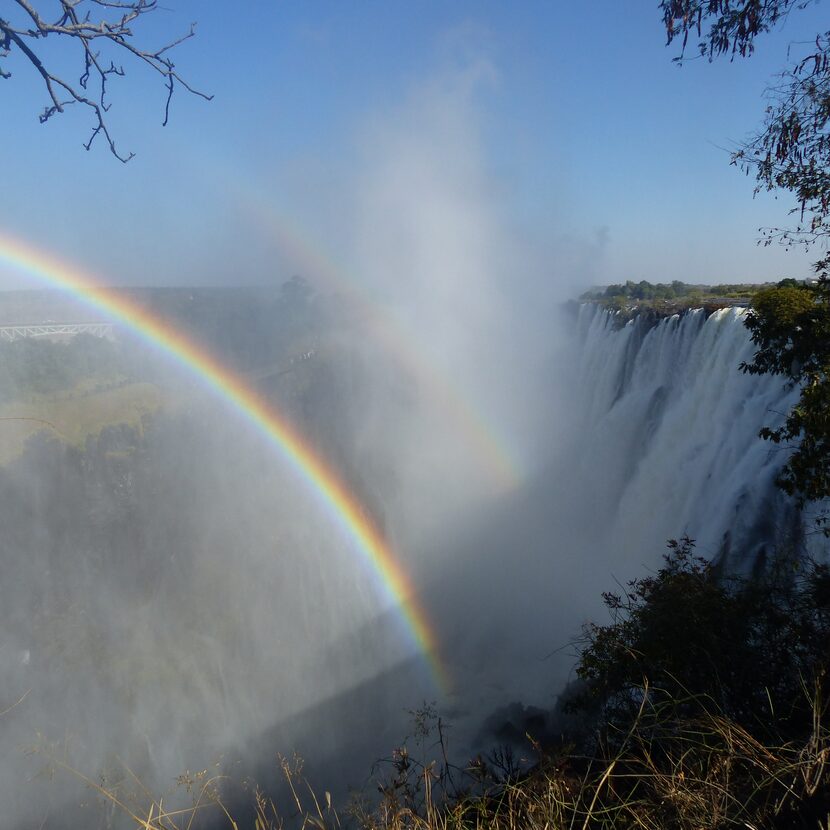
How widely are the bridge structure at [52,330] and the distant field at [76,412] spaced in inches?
296

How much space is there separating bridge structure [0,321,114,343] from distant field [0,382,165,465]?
7529mm

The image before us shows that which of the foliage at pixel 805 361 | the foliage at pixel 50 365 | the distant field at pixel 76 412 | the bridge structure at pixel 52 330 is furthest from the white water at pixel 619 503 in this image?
the bridge structure at pixel 52 330

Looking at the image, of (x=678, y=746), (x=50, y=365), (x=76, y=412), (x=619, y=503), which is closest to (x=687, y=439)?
(x=619, y=503)

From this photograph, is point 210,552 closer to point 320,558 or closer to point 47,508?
point 320,558

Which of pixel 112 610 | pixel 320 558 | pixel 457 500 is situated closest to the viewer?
pixel 112 610

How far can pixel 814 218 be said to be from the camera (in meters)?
5.18

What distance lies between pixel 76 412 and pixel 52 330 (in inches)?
565

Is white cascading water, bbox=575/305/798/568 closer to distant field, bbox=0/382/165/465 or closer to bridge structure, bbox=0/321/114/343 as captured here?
distant field, bbox=0/382/165/465

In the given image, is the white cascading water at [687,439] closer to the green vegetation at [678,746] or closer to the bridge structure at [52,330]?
the green vegetation at [678,746]

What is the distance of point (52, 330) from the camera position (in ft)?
127

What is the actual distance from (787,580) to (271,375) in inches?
1296

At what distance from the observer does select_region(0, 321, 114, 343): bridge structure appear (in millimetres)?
36428

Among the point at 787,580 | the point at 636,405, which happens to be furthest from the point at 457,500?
the point at 787,580

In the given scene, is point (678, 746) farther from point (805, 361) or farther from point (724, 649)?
point (805, 361)
